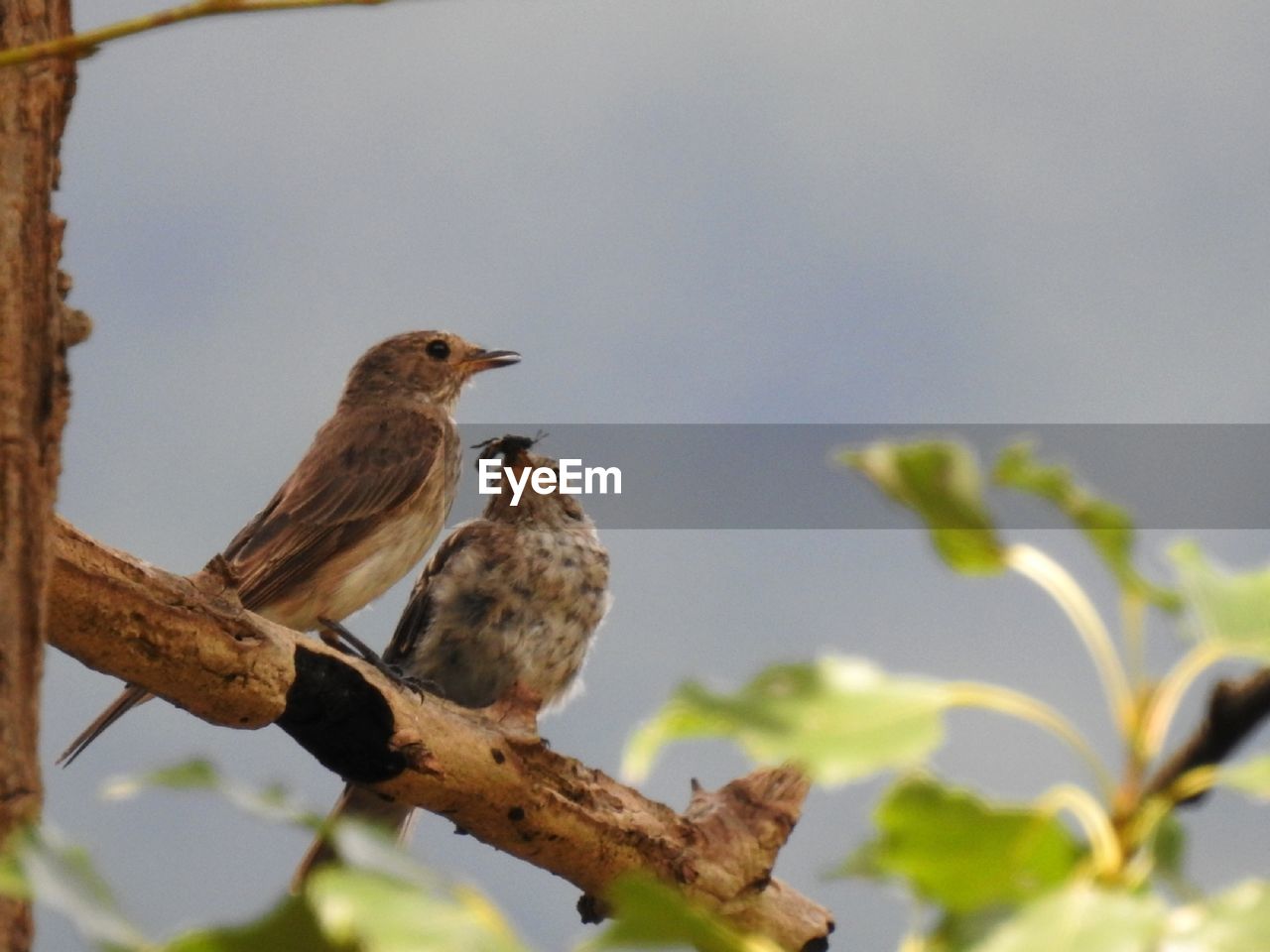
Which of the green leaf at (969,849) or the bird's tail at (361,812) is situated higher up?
the bird's tail at (361,812)

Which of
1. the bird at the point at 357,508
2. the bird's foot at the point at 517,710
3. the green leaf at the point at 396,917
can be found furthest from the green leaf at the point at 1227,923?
the bird at the point at 357,508

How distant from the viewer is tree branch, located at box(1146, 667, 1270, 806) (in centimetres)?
97

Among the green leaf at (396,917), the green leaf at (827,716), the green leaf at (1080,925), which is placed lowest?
the green leaf at (396,917)

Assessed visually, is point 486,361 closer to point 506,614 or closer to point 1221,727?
point 506,614

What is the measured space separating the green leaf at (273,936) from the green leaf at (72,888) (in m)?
0.03

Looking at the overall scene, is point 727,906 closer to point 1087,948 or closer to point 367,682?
point 367,682

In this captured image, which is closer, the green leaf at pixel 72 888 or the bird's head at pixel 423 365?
the green leaf at pixel 72 888

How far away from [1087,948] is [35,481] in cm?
138

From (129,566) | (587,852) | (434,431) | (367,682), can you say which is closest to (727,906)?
(587,852)

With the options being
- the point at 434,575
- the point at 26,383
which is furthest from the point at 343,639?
the point at 26,383

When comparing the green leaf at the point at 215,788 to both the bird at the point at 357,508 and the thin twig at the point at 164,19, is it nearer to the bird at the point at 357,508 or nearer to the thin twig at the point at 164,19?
the thin twig at the point at 164,19

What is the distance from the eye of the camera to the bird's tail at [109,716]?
4312 millimetres

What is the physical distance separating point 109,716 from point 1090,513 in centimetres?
389

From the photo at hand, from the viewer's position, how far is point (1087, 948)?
74 centimetres
